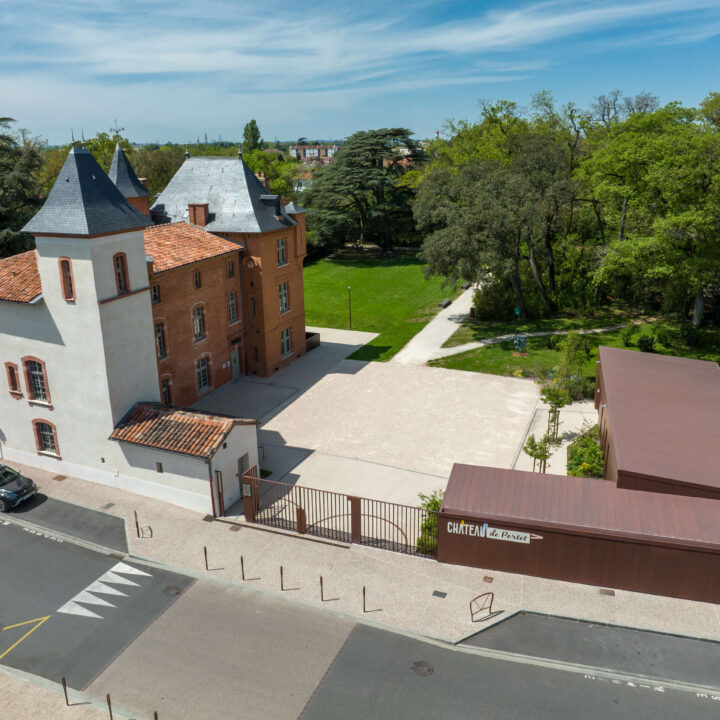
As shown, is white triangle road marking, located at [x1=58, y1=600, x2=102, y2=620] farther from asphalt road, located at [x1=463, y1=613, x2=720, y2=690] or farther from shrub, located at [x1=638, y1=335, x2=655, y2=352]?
shrub, located at [x1=638, y1=335, x2=655, y2=352]

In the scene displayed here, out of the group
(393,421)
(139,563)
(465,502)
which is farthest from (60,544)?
(393,421)

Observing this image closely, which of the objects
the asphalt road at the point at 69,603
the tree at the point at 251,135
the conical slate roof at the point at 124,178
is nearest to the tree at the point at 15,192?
the conical slate roof at the point at 124,178

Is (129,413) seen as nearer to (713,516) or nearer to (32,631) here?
(32,631)

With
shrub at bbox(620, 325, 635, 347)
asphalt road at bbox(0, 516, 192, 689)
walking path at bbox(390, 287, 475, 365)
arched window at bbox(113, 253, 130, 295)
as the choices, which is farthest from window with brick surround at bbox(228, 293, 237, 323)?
shrub at bbox(620, 325, 635, 347)

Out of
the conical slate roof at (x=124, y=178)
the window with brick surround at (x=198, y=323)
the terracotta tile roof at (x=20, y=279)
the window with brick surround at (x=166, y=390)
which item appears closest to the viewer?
the terracotta tile roof at (x=20, y=279)

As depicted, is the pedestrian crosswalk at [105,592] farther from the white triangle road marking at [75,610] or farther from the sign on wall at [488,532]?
the sign on wall at [488,532]

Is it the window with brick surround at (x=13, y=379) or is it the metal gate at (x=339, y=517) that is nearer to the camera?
the metal gate at (x=339, y=517)

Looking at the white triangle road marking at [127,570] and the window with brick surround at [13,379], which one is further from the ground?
the window with brick surround at [13,379]

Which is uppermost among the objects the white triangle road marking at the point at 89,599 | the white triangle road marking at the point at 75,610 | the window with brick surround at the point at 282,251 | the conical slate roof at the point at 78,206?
the conical slate roof at the point at 78,206
